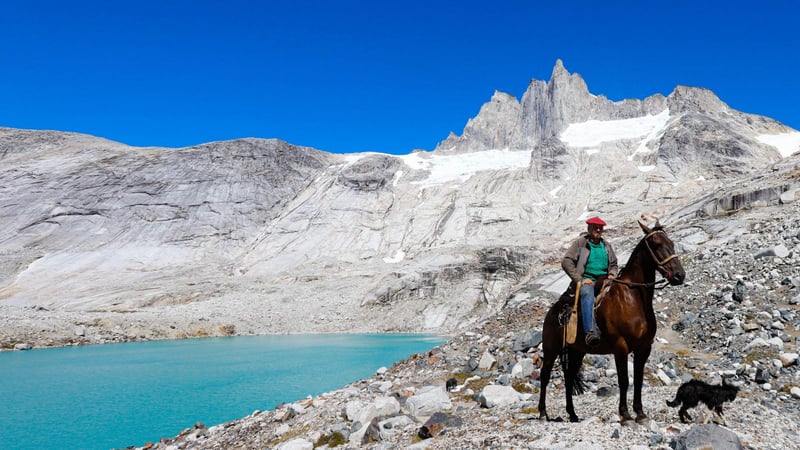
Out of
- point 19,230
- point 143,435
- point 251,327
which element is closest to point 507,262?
point 251,327

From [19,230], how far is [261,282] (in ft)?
204

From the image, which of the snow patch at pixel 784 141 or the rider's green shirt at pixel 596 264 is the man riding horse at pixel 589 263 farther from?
the snow patch at pixel 784 141

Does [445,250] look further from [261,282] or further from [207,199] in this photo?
[207,199]

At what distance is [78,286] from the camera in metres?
85.9

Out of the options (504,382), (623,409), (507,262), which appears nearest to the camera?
(623,409)

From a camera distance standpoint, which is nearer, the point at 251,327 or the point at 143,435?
the point at 143,435

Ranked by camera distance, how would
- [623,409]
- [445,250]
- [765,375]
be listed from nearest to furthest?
[623,409] < [765,375] < [445,250]

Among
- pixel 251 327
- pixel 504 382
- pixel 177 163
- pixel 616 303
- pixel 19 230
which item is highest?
pixel 177 163

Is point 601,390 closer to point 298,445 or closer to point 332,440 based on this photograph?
point 332,440

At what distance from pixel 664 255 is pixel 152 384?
31420mm

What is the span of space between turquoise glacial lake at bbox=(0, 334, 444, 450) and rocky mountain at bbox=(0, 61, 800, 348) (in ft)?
57.9

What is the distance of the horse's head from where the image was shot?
7430mm

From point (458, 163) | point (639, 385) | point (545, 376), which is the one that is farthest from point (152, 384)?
point (458, 163)

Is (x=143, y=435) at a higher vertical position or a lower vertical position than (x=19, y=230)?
lower
